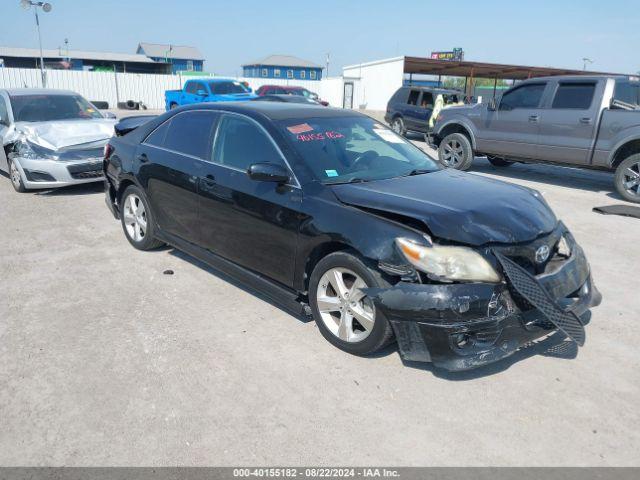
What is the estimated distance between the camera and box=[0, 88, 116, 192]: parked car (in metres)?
8.27

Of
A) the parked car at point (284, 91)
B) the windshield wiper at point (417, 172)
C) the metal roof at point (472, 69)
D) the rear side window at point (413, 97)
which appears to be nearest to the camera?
the windshield wiper at point (417, 172)

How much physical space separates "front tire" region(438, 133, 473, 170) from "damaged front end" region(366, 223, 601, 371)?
26.2 feet

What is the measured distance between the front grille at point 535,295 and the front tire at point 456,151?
800 cm

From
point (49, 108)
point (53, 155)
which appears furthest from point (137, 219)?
point (49, 108)

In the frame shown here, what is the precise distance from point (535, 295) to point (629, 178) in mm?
6835

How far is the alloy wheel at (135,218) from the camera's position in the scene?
18.4 ft

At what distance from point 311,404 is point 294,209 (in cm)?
139

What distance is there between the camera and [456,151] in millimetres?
11312

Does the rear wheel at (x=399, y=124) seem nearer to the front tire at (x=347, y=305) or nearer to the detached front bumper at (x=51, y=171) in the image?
the detached front bumper at (x=51, y=171)

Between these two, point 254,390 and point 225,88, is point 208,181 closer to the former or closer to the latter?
point 254,390

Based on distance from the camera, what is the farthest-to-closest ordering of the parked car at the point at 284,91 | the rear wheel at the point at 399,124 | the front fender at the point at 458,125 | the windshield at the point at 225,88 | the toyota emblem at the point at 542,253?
the parked car at the point at 284,91, the windshield at the point at 225,88, the rear wheel at the point at 399,124, the front fender at the point at 458,125, the toyota emblem at the point at 542,253

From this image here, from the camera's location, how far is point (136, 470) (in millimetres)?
2580

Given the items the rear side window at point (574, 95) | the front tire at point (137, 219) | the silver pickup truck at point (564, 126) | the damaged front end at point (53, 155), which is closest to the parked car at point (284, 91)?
the silver pickup truck at point (564, 126)

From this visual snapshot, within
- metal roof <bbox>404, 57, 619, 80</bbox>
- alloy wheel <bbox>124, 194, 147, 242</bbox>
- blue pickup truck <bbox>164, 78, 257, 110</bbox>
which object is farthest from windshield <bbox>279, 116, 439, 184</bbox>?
metal roof <bbox>404, 57, 619, 80</bbox>
